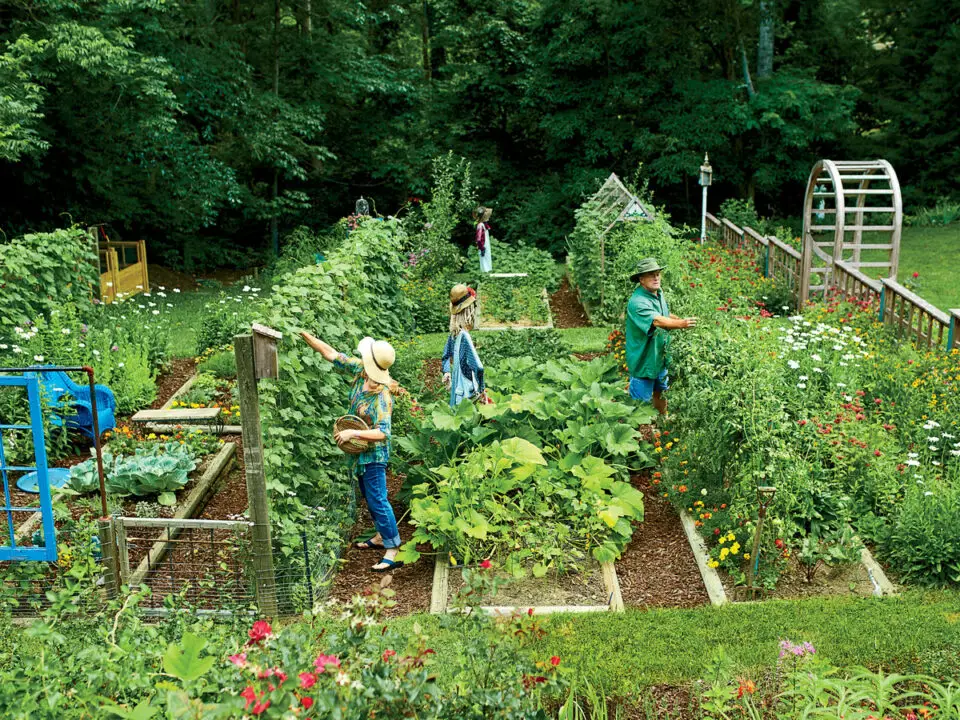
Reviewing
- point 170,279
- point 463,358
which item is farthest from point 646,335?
point 170,279

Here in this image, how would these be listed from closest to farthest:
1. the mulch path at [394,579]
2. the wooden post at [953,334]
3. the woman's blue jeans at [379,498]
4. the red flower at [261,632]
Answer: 1. the red flower at [261,632]
2. the mulch path at [394,579]
3. the woman's blue jeans at [379,498]
4. the wooden post at [953,334]

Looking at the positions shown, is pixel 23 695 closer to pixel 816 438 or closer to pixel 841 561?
pixel 841 561

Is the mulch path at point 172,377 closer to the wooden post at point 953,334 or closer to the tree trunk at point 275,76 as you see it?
the wooden post at point 953,334

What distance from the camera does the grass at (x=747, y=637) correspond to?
181 inches

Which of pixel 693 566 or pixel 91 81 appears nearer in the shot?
pixel 693 566

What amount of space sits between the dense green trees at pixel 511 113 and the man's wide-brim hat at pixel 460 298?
44.9 feet

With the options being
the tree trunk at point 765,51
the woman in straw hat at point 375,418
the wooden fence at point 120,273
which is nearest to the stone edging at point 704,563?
the woman in straw hat at point 375,418

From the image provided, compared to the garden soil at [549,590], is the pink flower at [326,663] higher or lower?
higher

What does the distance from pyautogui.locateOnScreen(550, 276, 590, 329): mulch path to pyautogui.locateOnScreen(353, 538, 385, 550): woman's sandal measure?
7515 mm

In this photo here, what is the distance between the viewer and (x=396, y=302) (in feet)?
39.5

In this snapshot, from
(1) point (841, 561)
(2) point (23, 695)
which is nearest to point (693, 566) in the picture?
(1) point (841, 561)

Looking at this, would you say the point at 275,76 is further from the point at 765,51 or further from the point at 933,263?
the point at 933,263

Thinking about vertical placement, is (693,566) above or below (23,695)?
below

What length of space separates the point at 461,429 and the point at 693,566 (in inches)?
78.5
